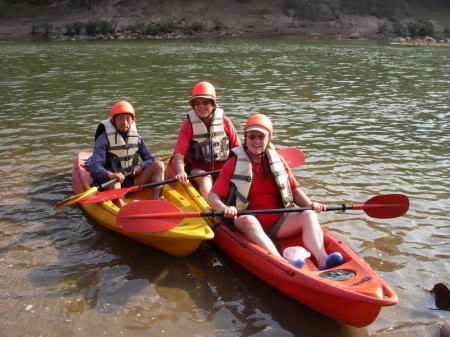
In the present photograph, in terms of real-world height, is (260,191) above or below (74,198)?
above

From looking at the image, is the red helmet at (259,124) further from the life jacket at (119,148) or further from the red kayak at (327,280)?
the life jacket at (119,148)

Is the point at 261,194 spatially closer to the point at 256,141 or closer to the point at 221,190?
the point at 221,190

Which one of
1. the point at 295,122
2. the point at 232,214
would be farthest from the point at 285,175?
the point at 295,122

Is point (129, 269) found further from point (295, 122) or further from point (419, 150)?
point (295, 122)

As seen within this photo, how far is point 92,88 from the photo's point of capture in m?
13.5

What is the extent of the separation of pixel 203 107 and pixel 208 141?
0.38m

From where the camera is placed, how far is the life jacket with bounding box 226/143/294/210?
171 inches

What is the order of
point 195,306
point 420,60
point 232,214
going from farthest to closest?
point 420,60
point 232,214
point 195,306

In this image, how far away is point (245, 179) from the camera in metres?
4.35

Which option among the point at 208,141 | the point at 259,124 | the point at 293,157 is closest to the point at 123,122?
the point at 208,141

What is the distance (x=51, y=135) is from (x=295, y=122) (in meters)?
4.42

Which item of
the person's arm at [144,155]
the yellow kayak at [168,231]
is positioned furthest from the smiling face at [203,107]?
the yellow kayak at [168,231]

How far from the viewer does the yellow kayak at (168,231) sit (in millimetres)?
4199

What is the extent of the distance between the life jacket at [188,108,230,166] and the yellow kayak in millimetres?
498
